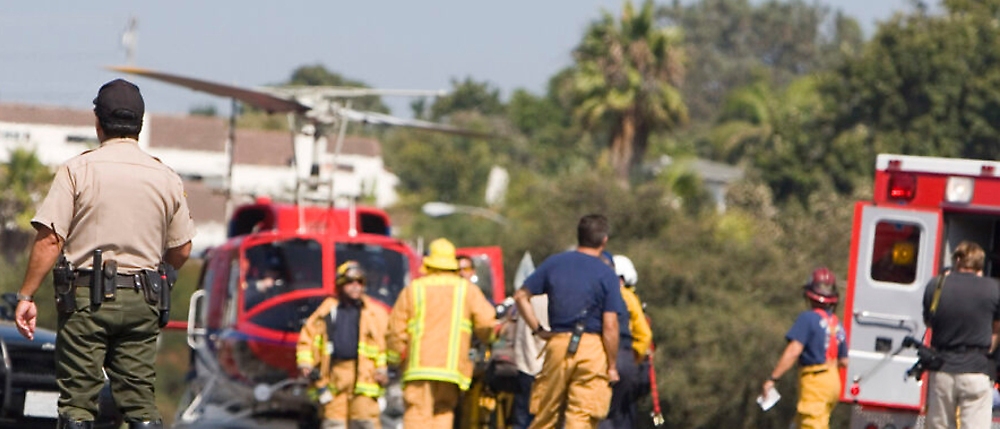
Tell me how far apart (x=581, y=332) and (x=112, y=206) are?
402 cm

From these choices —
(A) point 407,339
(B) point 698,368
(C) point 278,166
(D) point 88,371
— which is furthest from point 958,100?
(D) point 88,371

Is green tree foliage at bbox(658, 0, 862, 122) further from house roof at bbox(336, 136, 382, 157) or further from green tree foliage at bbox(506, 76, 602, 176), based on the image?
house roof at bbox(336, 136, 382, 157)

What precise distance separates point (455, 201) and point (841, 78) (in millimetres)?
35199

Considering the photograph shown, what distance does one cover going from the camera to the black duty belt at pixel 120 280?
7.55 m

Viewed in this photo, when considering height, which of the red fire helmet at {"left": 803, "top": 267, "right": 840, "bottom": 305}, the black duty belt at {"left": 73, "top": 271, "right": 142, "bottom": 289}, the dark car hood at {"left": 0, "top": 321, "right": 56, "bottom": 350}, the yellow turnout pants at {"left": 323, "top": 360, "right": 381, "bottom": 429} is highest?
the black duty belt at {"left": 73, "top": 271, "right": 142, "bottom": 289}

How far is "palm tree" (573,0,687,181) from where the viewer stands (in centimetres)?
6081

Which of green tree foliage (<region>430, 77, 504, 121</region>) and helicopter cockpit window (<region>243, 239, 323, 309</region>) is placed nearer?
helicopter cockpit window (<region>243, 239, 323, 309</region>)

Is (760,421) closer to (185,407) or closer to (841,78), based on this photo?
(185,407)

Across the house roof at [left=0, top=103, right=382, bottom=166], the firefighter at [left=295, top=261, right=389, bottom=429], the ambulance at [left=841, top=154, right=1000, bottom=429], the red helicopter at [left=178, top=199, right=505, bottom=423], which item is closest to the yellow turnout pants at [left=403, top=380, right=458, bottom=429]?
the firefighter at [left=295, top=261, right=389, bottom=429]

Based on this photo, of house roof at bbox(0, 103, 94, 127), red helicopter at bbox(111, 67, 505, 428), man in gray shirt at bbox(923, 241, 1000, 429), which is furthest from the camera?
house roof at bbox(0, 103, 94, 127)

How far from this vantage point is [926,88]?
6016cm

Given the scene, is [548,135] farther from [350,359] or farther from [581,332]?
[581,332]

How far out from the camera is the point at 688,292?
1642 inches

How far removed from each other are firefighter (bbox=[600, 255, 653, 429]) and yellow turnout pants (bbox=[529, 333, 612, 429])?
67 cm
